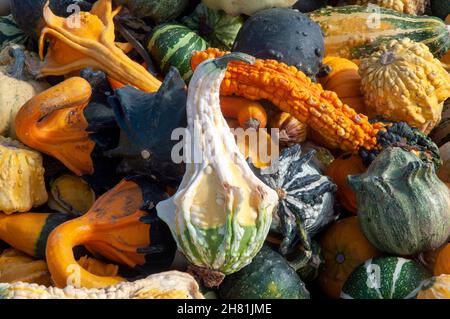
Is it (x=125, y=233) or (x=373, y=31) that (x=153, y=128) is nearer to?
(x=125, y=233)

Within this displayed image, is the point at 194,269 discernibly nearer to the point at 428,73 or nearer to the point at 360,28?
the point at 428,73

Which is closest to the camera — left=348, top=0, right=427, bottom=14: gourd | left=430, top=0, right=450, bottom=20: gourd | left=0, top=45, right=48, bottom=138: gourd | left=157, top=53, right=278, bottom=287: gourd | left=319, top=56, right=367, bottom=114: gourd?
left=157, top=53, right=278, bottom=287: gourd

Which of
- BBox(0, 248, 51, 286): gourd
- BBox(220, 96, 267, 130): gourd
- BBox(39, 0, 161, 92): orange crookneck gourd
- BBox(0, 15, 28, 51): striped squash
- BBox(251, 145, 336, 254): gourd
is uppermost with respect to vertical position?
BBox(39, 0, 161, 92): orange crookneck gourd

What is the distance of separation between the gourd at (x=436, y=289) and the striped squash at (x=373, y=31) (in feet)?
4.77

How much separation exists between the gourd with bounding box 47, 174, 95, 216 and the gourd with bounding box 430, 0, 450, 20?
2.18 m

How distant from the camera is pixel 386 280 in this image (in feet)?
7.29

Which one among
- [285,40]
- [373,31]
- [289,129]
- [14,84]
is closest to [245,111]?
[289,129]

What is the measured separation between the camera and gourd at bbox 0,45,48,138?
2738 millimetres

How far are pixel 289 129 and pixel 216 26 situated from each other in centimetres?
84

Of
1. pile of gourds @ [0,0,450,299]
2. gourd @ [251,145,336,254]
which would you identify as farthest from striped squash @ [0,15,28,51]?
gourd @ [251,145,336,254]

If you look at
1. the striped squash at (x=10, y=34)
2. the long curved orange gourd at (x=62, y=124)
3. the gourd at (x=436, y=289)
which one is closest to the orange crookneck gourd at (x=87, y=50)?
the long curved orange gourd at (x=62, y=124)

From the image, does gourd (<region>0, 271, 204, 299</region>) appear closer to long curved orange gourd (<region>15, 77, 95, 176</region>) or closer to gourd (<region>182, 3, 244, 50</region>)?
long curved orange gourd (<region>15, 77, 95, 176</region>)

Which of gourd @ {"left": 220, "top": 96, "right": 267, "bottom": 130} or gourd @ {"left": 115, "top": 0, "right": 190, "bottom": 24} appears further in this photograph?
gourd @ {"left": 115, "top": 0, "right": 190, "bottom": 24}
